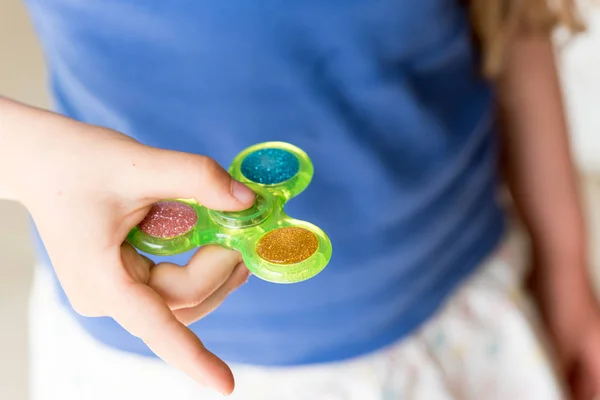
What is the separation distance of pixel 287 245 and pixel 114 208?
0.24ft

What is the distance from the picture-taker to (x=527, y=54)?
0.54 meters

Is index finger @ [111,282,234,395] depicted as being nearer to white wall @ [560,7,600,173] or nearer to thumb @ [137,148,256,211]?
thumb @ [137,148,256,211]

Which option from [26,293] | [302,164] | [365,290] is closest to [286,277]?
[302,164]

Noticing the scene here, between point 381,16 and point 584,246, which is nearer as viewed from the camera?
point 381,16

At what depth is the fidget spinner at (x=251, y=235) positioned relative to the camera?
27cm

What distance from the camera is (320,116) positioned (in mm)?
406

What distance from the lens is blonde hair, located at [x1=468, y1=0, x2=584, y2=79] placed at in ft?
1.64

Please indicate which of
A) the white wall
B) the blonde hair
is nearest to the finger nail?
the blonde hair

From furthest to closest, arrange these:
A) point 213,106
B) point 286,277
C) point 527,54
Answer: point 527,54 < point 213,106 < point 286,277

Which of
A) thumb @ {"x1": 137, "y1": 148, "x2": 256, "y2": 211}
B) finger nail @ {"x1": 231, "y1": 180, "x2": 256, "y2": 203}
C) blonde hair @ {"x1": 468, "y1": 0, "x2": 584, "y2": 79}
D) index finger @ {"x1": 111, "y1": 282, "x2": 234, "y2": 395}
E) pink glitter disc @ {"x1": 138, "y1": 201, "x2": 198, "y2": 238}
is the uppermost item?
thumb @ {"x1": 137, "y1": 148, "x2": 256, "y2": 211}

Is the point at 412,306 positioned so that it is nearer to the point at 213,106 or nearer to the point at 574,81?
the point at 213,106

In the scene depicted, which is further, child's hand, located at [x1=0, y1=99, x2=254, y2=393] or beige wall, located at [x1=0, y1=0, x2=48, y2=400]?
beige wall, located at [x1=0, y1=0, x2=48, y2=400]

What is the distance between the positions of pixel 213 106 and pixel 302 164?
10 cm

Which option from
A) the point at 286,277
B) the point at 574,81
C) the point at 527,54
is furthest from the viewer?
the point at 574,81
